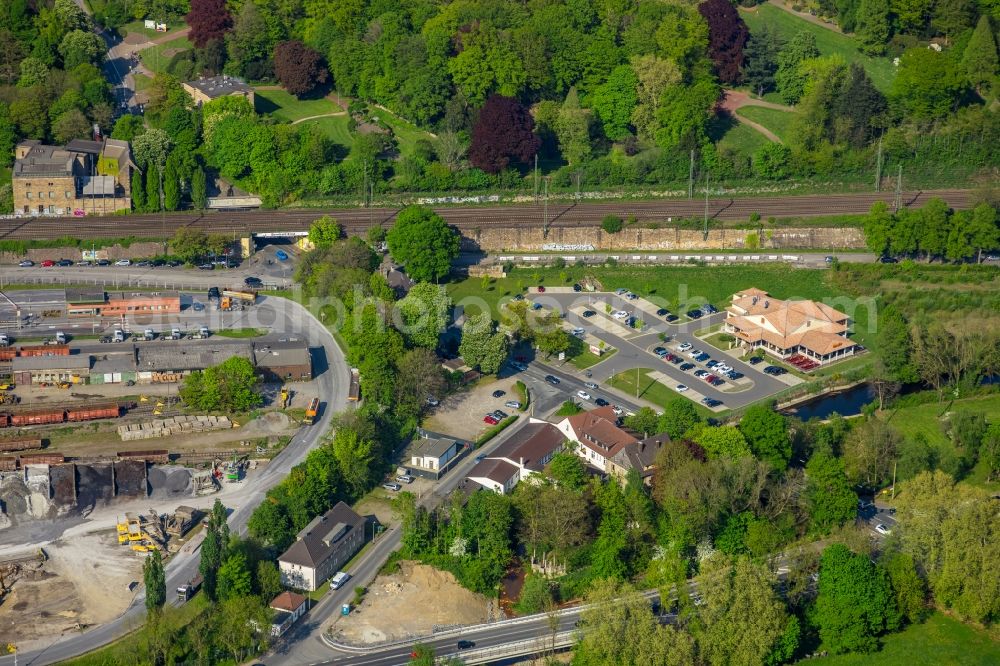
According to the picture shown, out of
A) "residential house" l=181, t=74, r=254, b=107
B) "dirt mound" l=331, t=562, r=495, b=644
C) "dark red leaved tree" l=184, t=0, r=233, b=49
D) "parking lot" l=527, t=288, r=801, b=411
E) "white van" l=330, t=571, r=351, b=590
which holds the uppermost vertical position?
"dark red leaved tree" l=184, t=0, r=233, b=49

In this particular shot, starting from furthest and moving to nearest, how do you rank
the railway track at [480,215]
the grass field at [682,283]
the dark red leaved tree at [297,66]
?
the dark red leaved tree at [297,66]
the railway track at [480,215]
the grass field at [682,283]

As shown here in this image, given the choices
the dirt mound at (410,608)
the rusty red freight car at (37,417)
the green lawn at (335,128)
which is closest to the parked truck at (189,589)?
the dirt mound at (410,608)

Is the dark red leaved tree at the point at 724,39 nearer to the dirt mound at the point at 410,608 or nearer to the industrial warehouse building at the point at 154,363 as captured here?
the industrial warehouse building at the point at 154,363

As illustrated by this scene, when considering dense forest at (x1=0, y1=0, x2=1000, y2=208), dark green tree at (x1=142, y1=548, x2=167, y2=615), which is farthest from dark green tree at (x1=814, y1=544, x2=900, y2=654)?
dense forest at (x1=0, y1=0, x2=1000, y2=208)

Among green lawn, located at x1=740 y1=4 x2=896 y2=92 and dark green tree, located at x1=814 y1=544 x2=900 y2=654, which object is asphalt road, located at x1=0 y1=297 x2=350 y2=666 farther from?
green lawn, located at x1=740 y1=4 x2=896 y2=92

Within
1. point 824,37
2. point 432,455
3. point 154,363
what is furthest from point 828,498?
point 824,37

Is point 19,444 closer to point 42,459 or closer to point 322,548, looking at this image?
point 42,459

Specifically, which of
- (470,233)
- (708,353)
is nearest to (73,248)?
(470,233)
